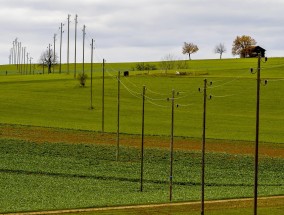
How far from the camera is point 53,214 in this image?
1615 inches

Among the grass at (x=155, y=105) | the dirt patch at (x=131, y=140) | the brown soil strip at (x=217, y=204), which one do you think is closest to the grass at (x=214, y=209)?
the brown soil strip at (x=217, y=204)

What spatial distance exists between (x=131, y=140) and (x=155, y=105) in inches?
1420

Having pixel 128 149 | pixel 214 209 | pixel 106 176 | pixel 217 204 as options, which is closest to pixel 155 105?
pixel 128 149

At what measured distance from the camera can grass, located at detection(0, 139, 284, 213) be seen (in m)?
48.7

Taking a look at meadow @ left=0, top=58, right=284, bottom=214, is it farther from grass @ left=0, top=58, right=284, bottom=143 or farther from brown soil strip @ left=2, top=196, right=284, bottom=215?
brown soil strip @ left=2, top=196, right=284, bottom=215

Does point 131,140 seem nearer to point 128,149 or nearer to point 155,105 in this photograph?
point 128,149

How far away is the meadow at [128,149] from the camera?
51884 mm

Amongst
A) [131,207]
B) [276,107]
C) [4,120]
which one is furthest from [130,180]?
[276,107]

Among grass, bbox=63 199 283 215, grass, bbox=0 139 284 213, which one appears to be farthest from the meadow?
grass, bbox=63 199 283 215

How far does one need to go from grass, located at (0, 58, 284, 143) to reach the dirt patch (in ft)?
13.7

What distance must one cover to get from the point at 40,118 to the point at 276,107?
40050 millimetres

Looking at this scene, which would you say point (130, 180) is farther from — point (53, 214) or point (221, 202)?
point (53, 214)

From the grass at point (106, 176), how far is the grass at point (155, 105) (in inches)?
657

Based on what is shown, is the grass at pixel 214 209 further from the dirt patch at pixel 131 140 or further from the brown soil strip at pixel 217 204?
the dirt patch at pixel 131 140
